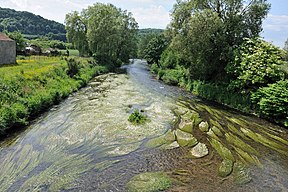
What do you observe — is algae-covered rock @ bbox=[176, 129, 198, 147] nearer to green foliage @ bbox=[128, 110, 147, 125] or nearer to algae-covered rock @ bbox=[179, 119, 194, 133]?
algae-covered rock @ bbox=[179, 119, 194, 133]

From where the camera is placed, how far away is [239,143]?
54.4 feet

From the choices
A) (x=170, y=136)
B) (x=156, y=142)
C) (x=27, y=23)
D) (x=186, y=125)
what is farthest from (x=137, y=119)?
(x=27, y=23)

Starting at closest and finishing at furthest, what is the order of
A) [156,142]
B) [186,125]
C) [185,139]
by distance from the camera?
[156,142], [185,139], [186,125]

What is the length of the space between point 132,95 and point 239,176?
1837cm

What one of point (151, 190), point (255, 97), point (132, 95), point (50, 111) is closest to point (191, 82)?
point (132, 95)

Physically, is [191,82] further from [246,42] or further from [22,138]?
[22,138]

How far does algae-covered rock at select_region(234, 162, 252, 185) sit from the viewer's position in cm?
1203

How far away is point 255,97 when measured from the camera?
23.7 meters

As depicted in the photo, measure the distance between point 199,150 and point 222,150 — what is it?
1412 millimetres

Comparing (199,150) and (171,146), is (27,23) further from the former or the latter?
(199,150)

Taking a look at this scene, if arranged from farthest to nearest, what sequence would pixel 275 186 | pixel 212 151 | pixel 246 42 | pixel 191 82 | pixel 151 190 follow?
pixel 191 82 < pixel 246 42 < pixel 212 151 < pixel 275 186 < pixel 151 190

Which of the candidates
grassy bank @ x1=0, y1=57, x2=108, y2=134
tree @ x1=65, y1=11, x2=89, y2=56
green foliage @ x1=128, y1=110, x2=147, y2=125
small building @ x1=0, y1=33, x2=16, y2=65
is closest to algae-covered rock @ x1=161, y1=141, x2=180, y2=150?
green foliage @ x1=128, y1=110, x2=147, y2=125

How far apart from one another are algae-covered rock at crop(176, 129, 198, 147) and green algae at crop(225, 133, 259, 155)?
2.44 m

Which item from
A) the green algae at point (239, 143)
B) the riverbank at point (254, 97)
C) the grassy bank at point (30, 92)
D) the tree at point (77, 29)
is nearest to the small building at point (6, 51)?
the grassy bank at point (30, 92)
